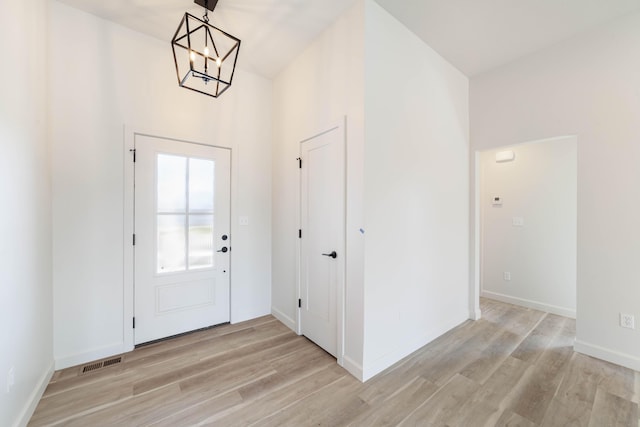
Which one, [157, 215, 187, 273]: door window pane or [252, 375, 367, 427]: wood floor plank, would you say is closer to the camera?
[252, 375, 367, 427]: wood floor plank

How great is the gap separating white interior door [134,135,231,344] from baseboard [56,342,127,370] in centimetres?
17

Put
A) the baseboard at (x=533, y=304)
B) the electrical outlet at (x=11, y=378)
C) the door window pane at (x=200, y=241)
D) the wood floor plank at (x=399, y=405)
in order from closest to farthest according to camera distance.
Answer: the electrical outlet at (x=11, y=378) → the wood floor plank at (x=399, y=405) → the door window pane at (x=200, y=241) → the baseboard at (x=533, y=304)

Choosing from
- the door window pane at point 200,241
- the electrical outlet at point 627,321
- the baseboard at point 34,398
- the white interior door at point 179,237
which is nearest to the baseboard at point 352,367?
the white interior door at point 179,237

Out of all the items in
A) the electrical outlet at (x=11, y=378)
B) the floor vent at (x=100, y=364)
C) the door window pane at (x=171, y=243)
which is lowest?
the floor vent at (x=100, y=364)

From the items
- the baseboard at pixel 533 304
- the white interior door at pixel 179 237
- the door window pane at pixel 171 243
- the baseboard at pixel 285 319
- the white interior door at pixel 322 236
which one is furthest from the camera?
the baseboard at pixel 533 304

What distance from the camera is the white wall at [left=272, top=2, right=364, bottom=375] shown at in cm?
221

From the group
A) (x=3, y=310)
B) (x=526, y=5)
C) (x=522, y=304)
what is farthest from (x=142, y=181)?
(x=522, y=304)

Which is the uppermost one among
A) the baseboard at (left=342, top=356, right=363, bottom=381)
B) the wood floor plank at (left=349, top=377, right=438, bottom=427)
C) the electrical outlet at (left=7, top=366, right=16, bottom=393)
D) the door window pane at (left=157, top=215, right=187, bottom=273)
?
the door window pane at (left=157, top=215, right=187, bottom=273)

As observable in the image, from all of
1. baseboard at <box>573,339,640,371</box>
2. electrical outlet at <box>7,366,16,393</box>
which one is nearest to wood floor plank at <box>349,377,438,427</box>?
baseboard at <box>573,339,640,371</box>

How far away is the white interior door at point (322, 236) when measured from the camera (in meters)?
2.45

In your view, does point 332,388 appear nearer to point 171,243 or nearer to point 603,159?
point 171,243

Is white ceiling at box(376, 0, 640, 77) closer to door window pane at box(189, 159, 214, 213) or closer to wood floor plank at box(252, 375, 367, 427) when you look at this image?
door window pane at box(189, 159, 214, 213)

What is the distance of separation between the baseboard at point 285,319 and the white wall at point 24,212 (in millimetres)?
2103

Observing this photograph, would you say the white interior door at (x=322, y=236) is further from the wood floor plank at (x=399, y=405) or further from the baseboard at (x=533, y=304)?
the baseboard at (x=533, y=304)
